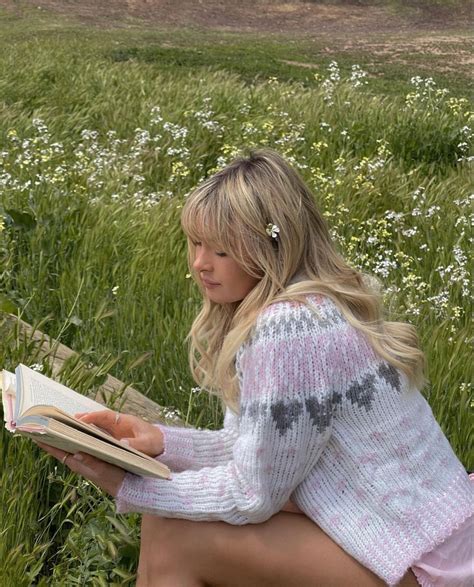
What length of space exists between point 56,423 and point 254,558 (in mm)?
525

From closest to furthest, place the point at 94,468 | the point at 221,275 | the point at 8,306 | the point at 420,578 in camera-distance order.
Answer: the point at 420,578 → the point at 94,468 → the point at 221,275 → the point at 8,306

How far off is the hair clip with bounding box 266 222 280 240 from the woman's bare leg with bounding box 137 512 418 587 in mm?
629

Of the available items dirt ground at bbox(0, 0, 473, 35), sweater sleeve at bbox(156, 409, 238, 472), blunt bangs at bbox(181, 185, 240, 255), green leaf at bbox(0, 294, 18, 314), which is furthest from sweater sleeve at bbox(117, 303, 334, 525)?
dirt ground at bbox(0, 0, 473, 35)

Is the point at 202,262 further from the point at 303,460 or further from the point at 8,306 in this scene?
the point at 8,306

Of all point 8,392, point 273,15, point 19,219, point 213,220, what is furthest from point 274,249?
point 273,15

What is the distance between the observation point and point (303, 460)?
2.36 m

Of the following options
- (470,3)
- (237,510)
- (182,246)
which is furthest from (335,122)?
(470,3)

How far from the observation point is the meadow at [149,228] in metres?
2.96

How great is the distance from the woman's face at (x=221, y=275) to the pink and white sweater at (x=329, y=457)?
0.63 ft

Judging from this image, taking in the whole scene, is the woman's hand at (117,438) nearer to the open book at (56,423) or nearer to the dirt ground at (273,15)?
the open book at (56,423)

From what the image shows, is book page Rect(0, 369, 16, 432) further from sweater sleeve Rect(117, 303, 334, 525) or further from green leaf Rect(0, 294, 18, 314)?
green leaf Rect(0, 294, 18, 314)

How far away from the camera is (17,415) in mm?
2258

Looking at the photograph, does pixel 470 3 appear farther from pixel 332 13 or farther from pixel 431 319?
pixel 431 319

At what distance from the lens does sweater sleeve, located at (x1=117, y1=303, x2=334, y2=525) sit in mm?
2312
